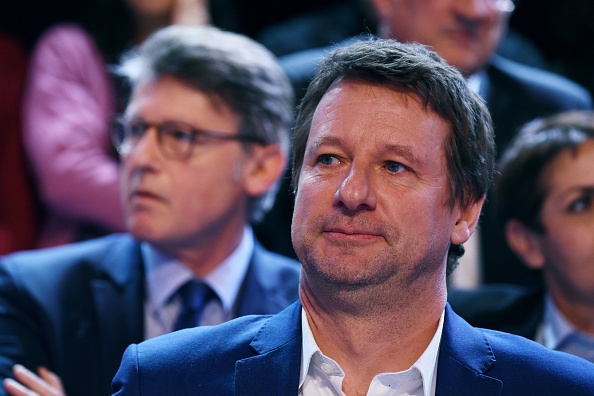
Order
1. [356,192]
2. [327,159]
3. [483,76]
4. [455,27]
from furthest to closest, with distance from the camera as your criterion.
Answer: [483,76] < [455,27] < [327,159] < [356,192]

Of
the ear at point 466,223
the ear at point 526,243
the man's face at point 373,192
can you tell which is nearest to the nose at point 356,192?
the man's face at point 373,192

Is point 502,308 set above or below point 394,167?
below

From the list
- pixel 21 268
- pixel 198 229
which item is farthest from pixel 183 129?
pixel 21 268

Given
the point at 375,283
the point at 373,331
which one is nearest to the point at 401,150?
the point at 375,283

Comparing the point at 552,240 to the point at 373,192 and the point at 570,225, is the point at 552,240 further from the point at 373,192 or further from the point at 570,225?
the point at 373,192

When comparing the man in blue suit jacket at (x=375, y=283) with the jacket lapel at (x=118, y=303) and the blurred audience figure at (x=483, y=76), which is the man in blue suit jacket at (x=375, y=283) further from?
the blurred audience figure at (x=483, y=76)

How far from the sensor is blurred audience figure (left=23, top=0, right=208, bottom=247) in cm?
362

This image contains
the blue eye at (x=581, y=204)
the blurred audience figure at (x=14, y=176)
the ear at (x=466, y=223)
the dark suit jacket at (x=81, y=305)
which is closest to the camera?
the ear at (x=466, y=223)

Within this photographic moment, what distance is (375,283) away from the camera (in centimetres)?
205

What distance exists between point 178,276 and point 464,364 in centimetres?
121

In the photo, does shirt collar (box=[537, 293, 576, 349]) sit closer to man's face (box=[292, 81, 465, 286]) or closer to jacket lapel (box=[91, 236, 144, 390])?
man's face (box=[292, 81, 465, 286])

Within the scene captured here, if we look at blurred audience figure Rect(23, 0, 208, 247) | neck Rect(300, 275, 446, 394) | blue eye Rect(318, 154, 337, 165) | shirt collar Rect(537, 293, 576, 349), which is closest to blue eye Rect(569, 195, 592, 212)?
shirt collar Rect(537, 293, 576, 349)

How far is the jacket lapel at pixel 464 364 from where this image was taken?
6.79 feet

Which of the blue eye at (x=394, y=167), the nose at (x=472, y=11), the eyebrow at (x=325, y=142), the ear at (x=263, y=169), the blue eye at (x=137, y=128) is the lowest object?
the ear at (x=263, y=169)
